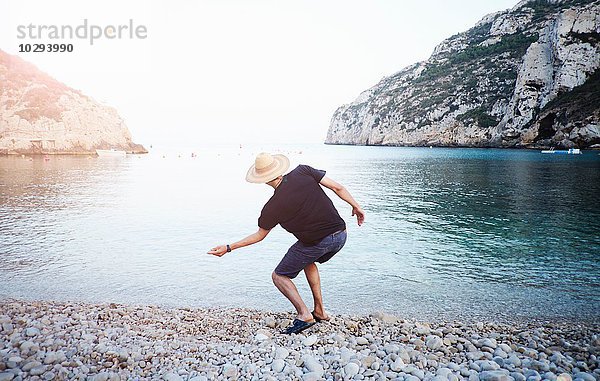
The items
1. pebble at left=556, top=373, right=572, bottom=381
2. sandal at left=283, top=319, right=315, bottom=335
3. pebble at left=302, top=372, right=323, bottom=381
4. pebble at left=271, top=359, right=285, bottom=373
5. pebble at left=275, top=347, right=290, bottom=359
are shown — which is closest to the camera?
pebble at left=556, top=373, right=572, bottom=381

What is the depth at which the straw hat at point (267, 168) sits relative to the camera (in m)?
6.08

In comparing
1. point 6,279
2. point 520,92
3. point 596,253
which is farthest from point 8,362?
point 520,92

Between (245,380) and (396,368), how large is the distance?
1804 mm

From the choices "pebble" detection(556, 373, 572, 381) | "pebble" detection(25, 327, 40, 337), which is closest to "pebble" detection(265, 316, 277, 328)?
"pebble" detection(25, 327, 40, 337)

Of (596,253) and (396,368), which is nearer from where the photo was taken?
(396,368)

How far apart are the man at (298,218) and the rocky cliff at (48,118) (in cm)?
8151

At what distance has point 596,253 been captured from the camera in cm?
1291

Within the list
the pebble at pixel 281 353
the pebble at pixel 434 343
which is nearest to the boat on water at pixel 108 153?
the pebble at pixel 281 353

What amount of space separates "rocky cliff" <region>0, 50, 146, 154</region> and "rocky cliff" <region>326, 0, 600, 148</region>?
8986 centimetres

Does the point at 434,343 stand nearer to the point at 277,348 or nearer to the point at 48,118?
the point at 277,348

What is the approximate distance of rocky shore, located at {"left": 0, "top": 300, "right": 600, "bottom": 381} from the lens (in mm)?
5082

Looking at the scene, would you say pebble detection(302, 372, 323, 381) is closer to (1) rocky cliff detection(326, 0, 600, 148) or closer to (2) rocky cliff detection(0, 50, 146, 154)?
(2) rocky cliff detection(0, 50, 146, 154)

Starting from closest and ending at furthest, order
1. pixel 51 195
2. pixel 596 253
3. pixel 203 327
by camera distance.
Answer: pixel 203 327
pixel 596 253
pixel 51 195

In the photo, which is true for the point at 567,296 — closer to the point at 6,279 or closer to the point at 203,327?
the point at 203,327
